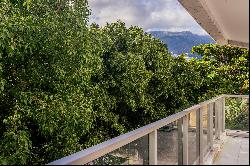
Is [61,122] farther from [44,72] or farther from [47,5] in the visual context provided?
[47,5]

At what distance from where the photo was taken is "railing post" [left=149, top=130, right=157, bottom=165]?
210cm

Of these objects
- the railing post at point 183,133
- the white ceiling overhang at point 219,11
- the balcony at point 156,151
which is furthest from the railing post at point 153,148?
the white ceiling overhang at point 219,11

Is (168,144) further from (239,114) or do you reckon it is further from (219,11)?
(219,11)

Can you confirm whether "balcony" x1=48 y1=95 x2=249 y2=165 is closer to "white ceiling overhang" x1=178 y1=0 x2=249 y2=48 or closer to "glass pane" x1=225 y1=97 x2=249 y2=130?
"glass pane" x1=225 y1=97 x2=249 y2=130

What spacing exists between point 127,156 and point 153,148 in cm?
39

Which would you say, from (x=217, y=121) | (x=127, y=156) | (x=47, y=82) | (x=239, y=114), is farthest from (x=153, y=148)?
(x=47, y=82)

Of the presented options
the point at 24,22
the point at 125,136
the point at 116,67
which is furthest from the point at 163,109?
the point at 125,136

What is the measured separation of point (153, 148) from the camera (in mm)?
2391

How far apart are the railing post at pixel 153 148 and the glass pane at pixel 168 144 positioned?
26 millimetres

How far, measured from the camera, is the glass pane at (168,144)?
2.18 metres

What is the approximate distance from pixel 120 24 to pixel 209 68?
9603mm

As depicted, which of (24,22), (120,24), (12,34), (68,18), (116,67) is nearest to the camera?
(12,34)

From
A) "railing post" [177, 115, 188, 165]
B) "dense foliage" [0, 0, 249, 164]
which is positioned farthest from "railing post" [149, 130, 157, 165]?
"dense foliage" [0, 0, 249, 164]

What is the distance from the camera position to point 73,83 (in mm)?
11516
